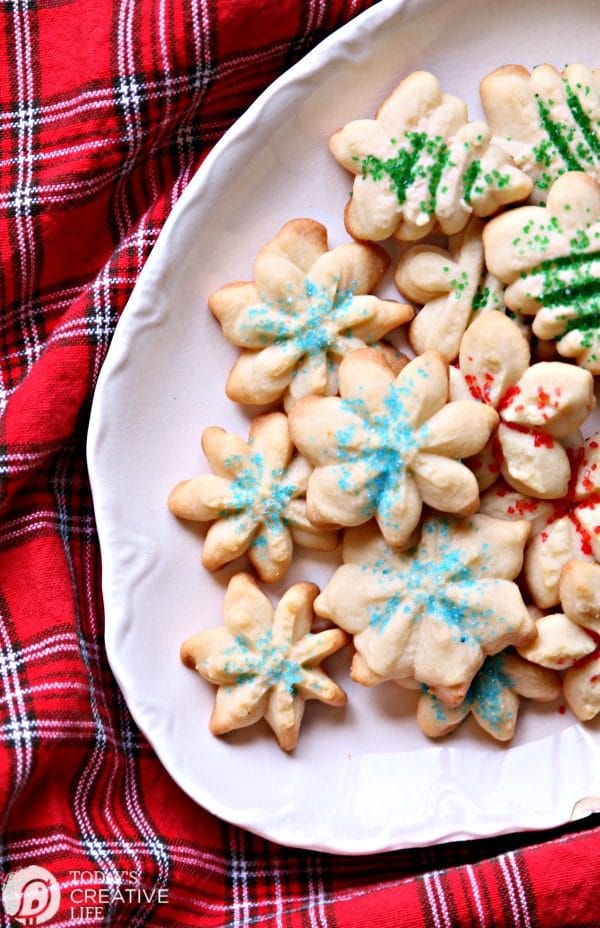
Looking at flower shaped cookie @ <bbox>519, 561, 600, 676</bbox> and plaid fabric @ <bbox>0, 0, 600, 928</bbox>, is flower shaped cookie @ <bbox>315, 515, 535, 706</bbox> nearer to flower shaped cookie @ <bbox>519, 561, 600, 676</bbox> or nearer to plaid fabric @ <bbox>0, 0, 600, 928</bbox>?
flower shaped cookie @ <bbox>519, 561, 600, 676</bbox>

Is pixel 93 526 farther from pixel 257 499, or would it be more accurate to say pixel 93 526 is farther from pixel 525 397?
pixel 525 397

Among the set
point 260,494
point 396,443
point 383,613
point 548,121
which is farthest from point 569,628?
Result: point 548,121

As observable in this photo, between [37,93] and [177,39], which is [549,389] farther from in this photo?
[37,93]

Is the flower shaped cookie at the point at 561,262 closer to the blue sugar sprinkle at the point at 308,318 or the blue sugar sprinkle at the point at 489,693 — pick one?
the blue sugar sprinkle at the point at 308,318

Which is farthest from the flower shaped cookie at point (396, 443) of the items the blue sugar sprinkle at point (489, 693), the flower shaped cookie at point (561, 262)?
the blue sugar sprinkle at point (489, 693)

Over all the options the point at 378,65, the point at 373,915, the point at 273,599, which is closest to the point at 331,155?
the point at 378,65

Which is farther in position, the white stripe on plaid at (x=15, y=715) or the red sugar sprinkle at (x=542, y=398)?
the white stripe on plaid at (x=15, y=715)
